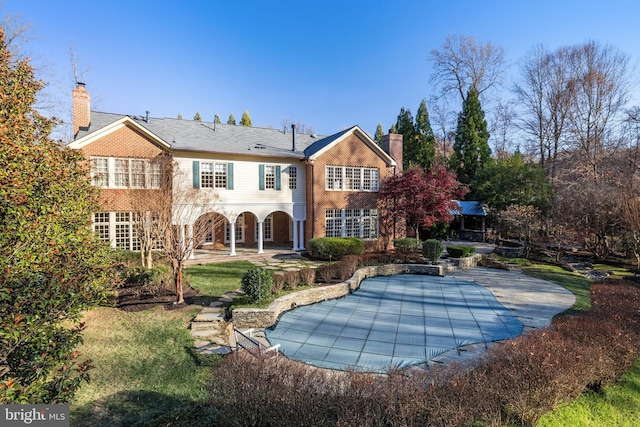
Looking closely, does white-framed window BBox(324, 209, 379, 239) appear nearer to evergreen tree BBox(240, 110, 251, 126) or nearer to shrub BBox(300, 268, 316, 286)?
shrub BBox(300, 268, 316, 286)

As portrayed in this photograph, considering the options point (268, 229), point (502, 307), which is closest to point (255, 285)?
point (502, 307)

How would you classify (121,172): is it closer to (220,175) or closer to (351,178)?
(220,175)

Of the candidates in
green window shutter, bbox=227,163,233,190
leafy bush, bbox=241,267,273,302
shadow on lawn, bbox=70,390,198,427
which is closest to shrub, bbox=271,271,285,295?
leafy bush, bbox=241,267,273,302

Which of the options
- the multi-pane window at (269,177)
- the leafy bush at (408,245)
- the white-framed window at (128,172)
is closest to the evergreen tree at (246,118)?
the multi-pane window at (269,177)

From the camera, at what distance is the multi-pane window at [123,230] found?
54.5 ft

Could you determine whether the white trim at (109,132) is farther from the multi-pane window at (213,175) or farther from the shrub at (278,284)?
the shrub at (278,284)

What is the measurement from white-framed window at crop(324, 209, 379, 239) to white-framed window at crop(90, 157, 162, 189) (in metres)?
10.4

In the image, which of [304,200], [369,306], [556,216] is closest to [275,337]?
[369,306]

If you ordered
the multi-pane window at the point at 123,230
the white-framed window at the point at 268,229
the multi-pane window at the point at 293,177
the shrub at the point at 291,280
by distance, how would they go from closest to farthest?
the shrub at the point at 291,280
the multi-pane window at the point at 123,230
the multi-pane window at the point at 293,177
the white-framed window at the point at 268,229

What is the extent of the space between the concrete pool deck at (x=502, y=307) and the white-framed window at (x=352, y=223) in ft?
24.2

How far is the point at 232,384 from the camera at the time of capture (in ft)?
14.0

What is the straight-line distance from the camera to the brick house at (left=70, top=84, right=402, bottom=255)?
16.2 metres

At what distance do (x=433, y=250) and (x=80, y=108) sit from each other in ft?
65.4

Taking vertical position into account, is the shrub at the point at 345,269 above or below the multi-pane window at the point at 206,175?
below
